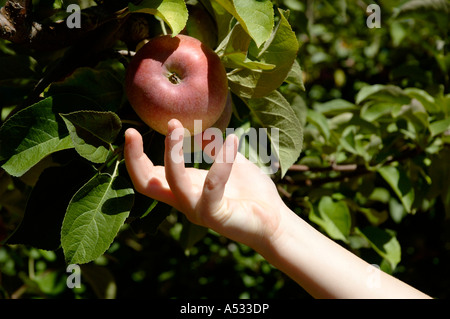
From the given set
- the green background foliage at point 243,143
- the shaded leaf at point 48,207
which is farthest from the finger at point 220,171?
the shaded leaf at point 48,207

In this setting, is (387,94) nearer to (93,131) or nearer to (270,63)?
(270,63)

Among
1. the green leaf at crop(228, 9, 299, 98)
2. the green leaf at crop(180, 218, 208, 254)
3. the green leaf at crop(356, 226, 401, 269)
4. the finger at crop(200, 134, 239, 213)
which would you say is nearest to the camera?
the finger at crop(200, 134, 239, 213)

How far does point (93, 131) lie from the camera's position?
678 mm

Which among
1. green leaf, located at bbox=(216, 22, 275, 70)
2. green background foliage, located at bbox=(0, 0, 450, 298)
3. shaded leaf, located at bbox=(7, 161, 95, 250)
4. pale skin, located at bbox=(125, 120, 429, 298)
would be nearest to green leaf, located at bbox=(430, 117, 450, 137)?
green background foliage, located at bbox=(0, 0, 450, 298)

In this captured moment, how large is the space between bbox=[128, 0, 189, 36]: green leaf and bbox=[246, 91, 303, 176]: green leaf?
0.24 m

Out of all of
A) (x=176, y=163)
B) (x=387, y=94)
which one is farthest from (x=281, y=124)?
(x=387, y=94)

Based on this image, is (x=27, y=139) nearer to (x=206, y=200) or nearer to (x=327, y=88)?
(x=206, y=200)

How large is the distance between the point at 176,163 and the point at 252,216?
0.17 meters

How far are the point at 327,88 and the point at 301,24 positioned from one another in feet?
3.39

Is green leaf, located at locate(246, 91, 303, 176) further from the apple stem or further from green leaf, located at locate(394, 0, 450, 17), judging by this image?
green leaf, located at locate(394, 0, 450, 17)

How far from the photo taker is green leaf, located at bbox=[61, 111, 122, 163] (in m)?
0.66

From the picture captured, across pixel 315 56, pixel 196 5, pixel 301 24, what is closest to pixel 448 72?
pixel 301 24

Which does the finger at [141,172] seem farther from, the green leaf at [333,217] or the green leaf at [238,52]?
the green leaf at [333,217]
